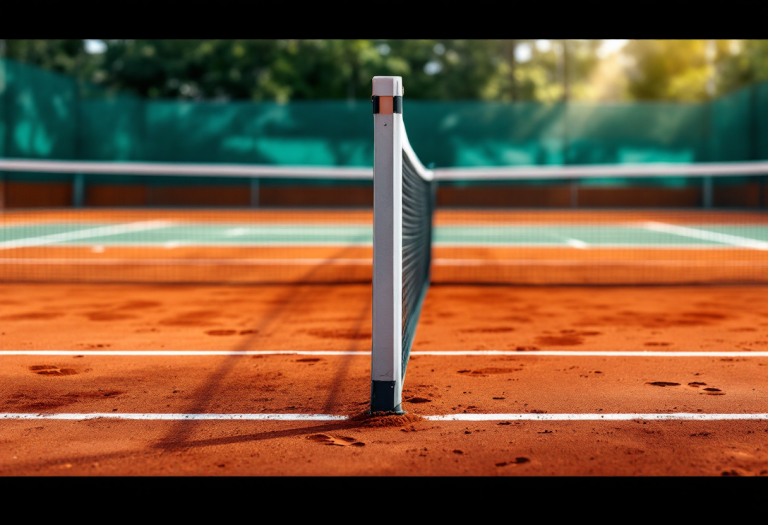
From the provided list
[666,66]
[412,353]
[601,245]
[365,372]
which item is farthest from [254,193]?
[666,66]

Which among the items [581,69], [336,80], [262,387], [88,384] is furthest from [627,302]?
[581,69]

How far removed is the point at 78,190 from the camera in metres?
30.9

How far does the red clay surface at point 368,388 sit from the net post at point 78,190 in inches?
916

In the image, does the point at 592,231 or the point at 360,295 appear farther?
the point at 592,231

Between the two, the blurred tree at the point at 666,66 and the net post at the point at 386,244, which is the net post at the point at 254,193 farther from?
the blurred tree at the point at 666,66

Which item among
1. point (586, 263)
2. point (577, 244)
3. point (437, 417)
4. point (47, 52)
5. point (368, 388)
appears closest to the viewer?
point (437, 417)

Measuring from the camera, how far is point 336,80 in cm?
3891

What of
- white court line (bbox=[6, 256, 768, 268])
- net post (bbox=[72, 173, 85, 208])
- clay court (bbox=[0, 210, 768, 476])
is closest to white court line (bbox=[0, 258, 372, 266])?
white court line (bbox=[6, 256, 768, 268])

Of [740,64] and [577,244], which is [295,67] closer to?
[740,64]

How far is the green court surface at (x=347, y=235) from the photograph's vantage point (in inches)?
653

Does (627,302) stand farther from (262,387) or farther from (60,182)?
(60,182)

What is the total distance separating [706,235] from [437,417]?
1623 cm
